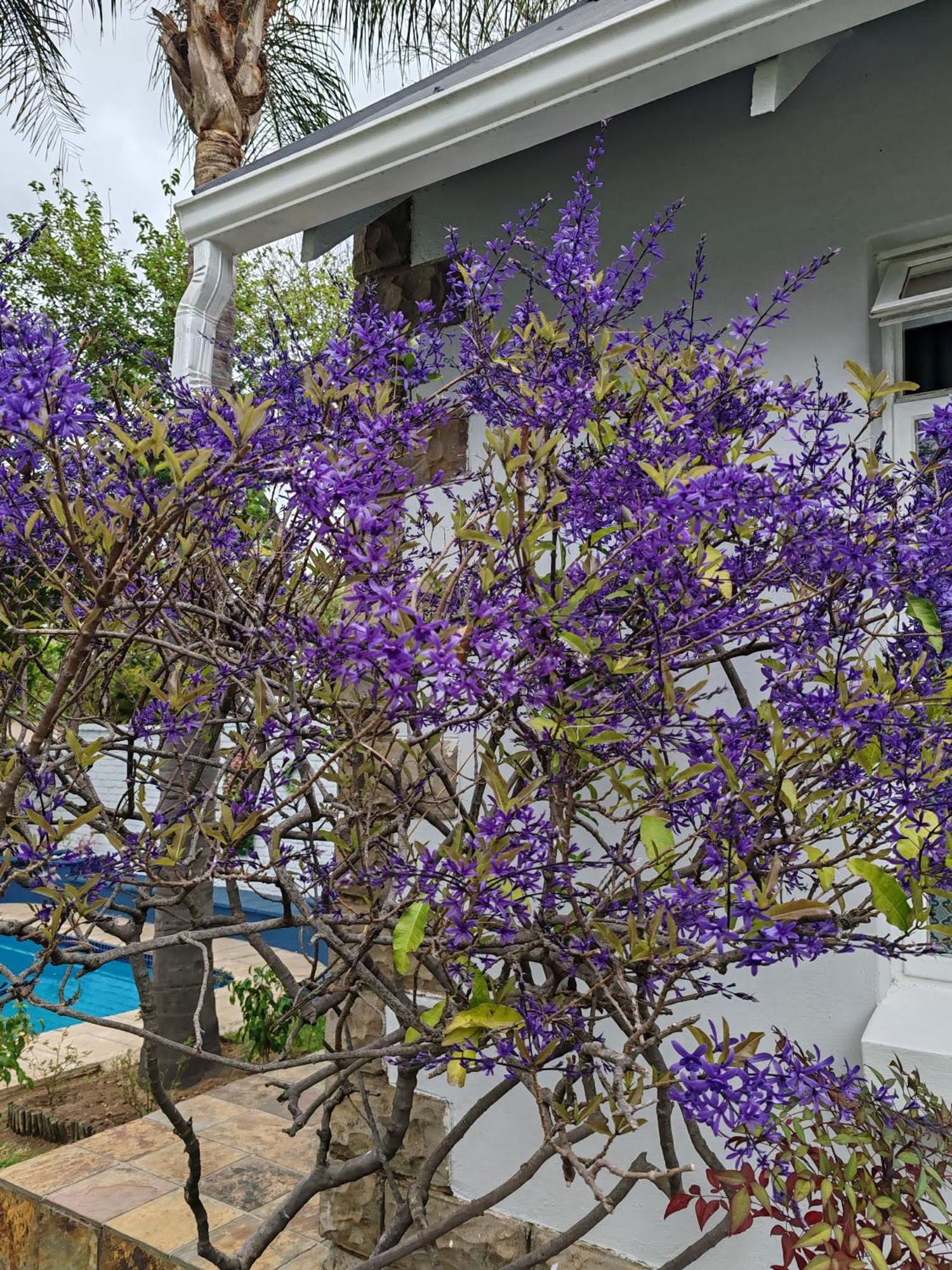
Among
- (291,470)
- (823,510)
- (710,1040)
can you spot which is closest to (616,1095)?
(710,1040)

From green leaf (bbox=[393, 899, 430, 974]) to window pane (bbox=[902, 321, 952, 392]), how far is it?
2.15 m

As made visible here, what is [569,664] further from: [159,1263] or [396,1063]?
[159,1263]

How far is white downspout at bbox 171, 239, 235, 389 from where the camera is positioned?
3.37 m

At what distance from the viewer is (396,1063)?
6.38ft

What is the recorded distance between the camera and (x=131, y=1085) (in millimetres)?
5195

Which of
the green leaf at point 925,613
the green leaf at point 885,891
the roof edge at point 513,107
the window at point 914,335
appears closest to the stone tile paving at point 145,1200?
the green leaf at point 885,891

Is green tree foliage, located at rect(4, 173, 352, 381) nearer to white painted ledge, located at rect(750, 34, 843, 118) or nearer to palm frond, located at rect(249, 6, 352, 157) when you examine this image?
palm frond, located at rect(249, 6, 352, 157)

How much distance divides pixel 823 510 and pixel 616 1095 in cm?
128

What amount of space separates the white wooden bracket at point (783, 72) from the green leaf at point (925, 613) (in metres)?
1.32

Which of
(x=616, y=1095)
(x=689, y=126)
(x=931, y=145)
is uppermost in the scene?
(x=689, y=126)

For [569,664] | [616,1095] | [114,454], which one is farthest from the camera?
[114,454]

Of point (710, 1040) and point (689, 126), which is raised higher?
point (689, 126)

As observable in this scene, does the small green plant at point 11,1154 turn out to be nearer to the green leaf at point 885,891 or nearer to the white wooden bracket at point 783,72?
the green leaf at point 885,891

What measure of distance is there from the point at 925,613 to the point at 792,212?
4.83 ft
